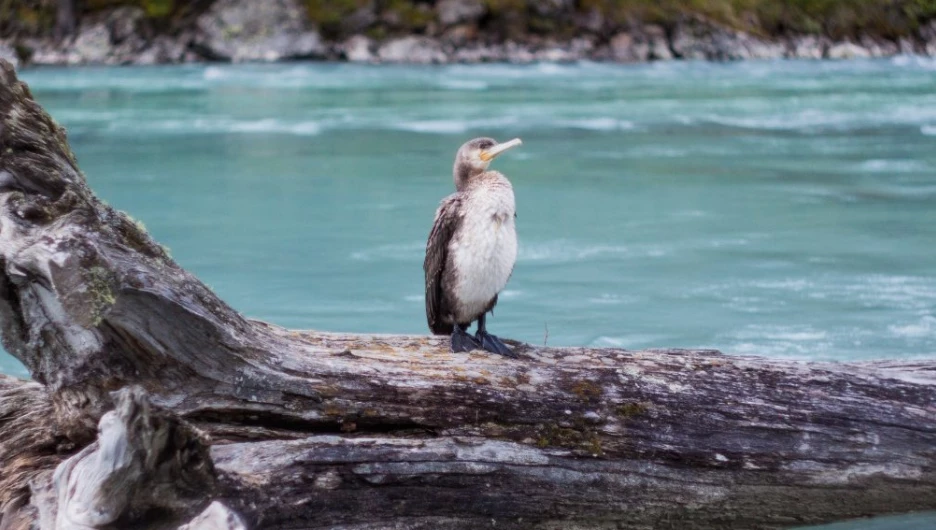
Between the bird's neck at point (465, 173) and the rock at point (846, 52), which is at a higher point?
the rock at point (846, 52)

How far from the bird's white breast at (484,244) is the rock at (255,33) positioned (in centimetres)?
3210

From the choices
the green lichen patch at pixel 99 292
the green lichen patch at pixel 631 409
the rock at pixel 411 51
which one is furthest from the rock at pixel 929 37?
the green lichen patch at pixel 99 292

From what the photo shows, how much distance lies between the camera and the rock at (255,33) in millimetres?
36000

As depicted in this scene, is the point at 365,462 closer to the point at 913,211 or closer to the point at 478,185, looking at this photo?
the point at 478,185

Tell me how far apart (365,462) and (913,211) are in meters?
10.5

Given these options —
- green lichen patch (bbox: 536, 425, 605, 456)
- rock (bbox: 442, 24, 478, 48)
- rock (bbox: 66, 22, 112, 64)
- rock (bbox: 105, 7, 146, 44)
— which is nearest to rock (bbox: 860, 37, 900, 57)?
rock (bbox: 442, 24, 478, 48)

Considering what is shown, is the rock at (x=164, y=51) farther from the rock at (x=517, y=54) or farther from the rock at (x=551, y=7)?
the rock at (x=551, y=7)

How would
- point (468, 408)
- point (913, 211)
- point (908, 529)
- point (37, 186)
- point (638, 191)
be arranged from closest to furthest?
1. point (37, 186)
2. point (468, 408)
3. point (908, 529)
4. point (913, 211)
5. point (638, 191)

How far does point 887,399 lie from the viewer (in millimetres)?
4363

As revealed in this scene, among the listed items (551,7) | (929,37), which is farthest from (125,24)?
(929,37)

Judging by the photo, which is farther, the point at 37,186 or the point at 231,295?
the point at 231,295

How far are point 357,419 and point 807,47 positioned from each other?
124 feet

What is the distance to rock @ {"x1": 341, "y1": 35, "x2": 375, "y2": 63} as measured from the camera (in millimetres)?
36000

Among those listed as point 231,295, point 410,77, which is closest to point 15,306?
point 231,295
